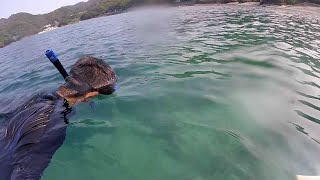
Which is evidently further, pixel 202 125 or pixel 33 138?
pixel 202 125

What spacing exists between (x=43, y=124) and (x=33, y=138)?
0.39 m

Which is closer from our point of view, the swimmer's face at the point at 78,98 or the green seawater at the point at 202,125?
the green seawater at the point at 202,125

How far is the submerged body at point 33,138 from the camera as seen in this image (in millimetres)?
3895

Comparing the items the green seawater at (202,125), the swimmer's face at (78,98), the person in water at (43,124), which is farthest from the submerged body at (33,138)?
the green seawater at (202,125)

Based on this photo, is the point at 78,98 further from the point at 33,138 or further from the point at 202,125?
the point at 202,125

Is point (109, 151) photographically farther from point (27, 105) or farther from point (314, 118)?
point (314, 118)

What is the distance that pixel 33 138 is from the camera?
4309 millimetres

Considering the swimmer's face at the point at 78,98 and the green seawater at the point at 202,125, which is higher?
the swimmer's face at the point at 78,98

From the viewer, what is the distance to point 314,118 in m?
5.49

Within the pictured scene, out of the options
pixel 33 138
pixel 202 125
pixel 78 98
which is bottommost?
pixel 202 125

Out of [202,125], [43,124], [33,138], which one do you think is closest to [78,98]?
[43,124]

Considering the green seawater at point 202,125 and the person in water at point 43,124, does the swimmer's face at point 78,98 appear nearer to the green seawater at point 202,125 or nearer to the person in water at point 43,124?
the person in water at point 43,124

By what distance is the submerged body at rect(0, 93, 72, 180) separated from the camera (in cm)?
389

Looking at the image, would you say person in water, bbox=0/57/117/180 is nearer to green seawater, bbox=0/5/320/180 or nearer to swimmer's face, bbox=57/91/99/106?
swimmer's face, bbox=57/91/99/106
